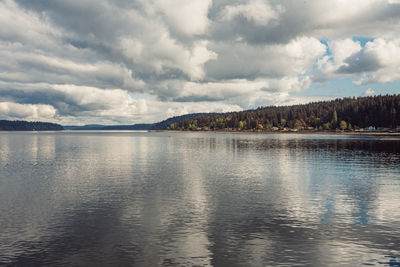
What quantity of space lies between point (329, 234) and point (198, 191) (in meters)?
17.2

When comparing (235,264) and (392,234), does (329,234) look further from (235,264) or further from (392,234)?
(235,264)

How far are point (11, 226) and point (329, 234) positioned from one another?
24.3m

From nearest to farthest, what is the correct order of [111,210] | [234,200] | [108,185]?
1. [111,210]
2. [234,200]
3. [108,185]

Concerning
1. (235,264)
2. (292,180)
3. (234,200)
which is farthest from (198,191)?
(235,264)

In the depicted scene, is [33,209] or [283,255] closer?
[283,255]

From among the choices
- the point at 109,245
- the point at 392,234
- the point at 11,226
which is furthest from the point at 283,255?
the point at 11,226

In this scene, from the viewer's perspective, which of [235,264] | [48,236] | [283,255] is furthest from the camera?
[48,236]

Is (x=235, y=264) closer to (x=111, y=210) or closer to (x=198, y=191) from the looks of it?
(x=111, y=210)

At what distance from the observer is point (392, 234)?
2180 centimetres

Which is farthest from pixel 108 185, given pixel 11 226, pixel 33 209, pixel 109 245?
pixel 109 245

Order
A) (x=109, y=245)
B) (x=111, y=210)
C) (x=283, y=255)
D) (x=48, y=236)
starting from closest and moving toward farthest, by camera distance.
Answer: (x=283, y=255)
(x=109, y=245)
(x=48, y=236)
(x=111, y=210)

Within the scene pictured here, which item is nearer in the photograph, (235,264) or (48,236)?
(235,264)

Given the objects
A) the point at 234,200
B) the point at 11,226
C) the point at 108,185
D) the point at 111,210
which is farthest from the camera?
the point at 108,185

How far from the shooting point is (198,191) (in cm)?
3616
